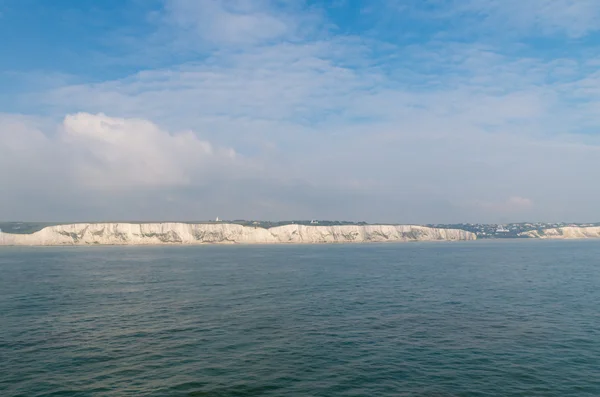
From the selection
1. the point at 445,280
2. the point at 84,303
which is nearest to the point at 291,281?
the point at 445,280

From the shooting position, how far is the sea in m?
28.2

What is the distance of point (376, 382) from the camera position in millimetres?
28656

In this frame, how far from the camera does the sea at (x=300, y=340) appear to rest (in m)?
28.2

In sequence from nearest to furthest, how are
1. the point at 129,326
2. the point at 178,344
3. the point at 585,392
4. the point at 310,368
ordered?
the point at 585,392
the point at 310,368
the point at 178,344
the point at 129,326

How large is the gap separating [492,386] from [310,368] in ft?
43.0

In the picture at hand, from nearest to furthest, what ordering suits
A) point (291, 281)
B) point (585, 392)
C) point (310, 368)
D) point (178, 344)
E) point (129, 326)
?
point (585, 392), point (310, 368), point (178, 344), point (129, 326), point (291, 281)

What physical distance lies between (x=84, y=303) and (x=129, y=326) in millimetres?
17852

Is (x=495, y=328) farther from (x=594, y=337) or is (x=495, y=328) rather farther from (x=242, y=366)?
(x=242, y=366)

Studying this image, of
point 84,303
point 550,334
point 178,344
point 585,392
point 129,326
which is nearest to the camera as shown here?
point 585,392

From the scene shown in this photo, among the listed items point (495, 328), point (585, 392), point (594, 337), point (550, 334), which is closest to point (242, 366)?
point (585, 392)

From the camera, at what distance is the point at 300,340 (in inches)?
1526

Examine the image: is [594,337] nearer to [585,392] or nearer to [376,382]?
[585,392]

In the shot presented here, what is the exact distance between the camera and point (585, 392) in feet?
89.5

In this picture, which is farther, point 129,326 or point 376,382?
point 129,326
